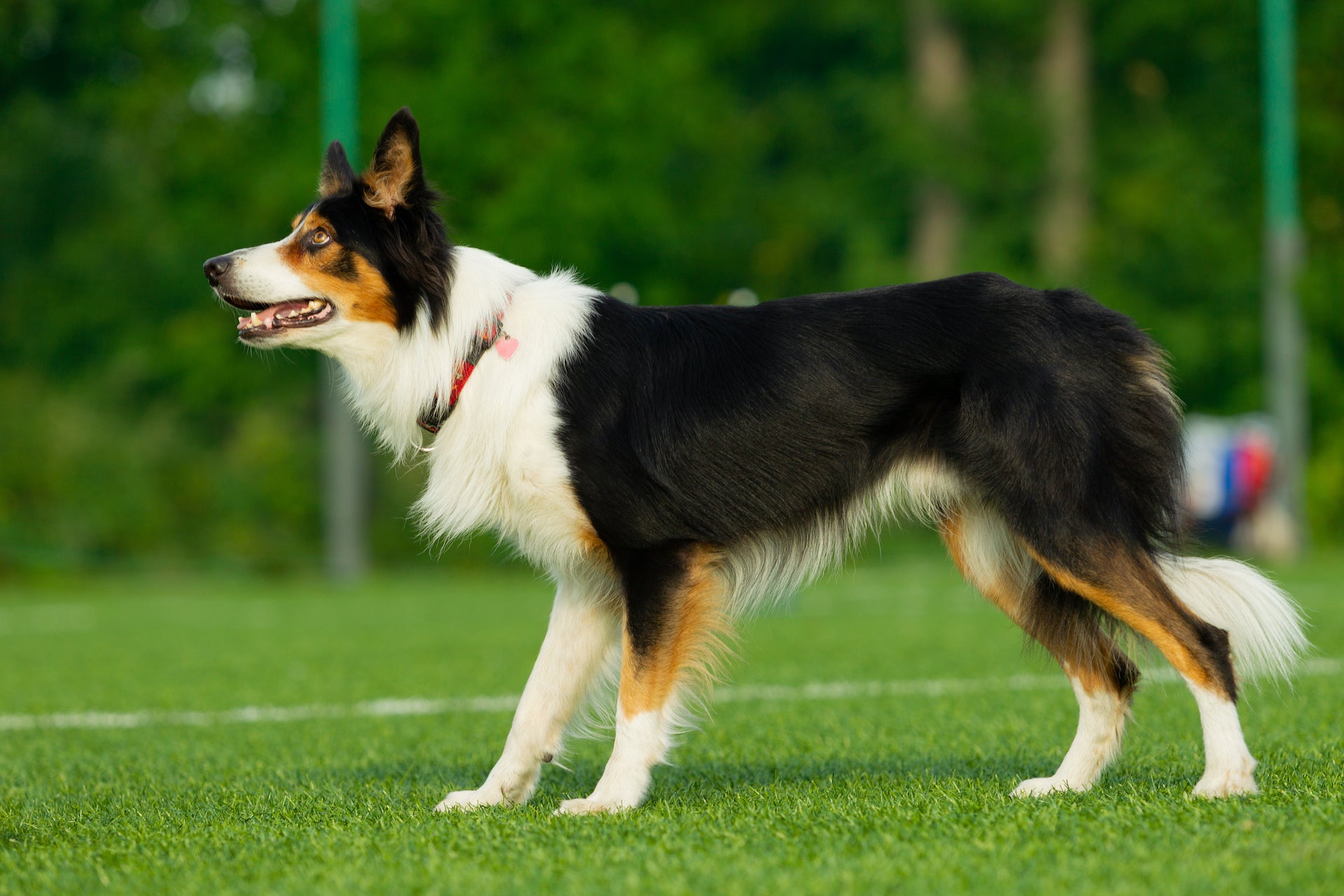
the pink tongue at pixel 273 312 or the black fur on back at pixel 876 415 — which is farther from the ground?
the pink tongue at pixel 273 312

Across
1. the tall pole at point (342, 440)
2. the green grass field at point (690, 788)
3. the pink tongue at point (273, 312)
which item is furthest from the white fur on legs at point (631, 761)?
the tall pole at point (342, 440)

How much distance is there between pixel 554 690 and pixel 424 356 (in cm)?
111

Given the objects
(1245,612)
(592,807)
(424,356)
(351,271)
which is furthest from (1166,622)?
(351,271)

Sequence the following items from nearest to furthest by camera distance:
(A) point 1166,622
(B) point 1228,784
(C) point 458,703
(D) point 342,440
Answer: (B) point 1228,784 → (A) point 1166,622 → (C) point 458,703 → (D) point 342,440

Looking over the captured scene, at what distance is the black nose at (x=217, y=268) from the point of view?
4.61 m

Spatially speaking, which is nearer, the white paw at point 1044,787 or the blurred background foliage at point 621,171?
the white paw at point 1044,787

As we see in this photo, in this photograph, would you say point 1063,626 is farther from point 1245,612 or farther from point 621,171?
point 621,171

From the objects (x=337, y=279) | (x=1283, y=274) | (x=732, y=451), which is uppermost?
(x=337, y=279)

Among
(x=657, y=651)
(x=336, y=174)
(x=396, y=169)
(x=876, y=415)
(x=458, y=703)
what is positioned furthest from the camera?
(x=458, y=703)

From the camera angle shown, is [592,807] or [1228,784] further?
[592,807]

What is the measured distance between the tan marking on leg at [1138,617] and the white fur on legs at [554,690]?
1.41 metres

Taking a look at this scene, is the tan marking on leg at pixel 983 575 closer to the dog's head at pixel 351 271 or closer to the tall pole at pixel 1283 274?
the dog's head at pixel 351 271

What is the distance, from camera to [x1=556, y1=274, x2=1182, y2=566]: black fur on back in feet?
14.3

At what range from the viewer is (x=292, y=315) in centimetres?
470
